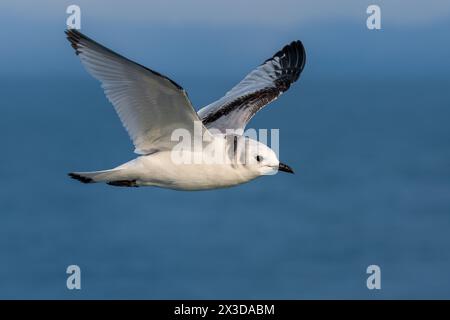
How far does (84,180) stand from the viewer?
36.9ft

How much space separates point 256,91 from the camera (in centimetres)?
1356

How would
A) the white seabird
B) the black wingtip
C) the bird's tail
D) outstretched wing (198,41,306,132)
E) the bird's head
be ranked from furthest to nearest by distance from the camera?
1. outstretched wing (198,41,306,132)
2. the bird's tail
3. the bird's head
4. the white seabird
5. the black wingtip

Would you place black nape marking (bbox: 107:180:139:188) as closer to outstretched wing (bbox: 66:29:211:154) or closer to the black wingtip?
outstretched wing (bbox: 66:29:211:154)

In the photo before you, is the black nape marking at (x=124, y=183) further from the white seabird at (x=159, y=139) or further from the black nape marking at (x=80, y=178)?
the black nape marking at (x=80, y=178)

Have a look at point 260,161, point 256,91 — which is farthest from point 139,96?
point 256,91

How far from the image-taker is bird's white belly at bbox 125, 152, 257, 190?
36.1 ft

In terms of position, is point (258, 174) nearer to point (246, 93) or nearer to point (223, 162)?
point (223, 162)

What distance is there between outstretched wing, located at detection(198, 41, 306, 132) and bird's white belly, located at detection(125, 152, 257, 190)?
136cm

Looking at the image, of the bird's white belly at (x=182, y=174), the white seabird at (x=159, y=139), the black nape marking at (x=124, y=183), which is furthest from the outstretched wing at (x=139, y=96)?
the black nape marking at (x=124, y=183)

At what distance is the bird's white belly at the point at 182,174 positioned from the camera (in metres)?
11.0

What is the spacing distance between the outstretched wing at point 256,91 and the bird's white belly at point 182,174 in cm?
136

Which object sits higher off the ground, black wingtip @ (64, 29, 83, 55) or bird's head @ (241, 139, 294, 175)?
black wingtip @ (64, 29, 83, 55)

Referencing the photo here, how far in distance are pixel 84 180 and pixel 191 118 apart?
4.57ft

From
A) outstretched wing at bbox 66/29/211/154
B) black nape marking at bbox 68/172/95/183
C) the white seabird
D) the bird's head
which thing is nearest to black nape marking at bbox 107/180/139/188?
the white seabird
